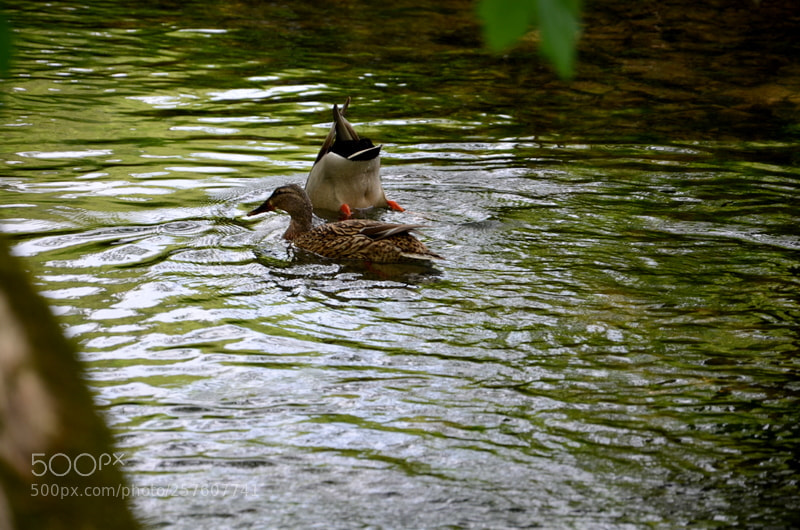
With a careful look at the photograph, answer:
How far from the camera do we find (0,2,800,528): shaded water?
482 centimetres

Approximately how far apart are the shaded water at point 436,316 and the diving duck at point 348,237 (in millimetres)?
201

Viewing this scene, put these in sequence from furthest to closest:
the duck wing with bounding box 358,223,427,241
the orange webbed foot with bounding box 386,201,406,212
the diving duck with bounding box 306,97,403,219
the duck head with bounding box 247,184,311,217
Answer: the orange webbed foot with bounding box 386,201,406,212 → the diving duck with bounding box 306,97,403,219 → the duck head with bounding box 247,184,311,217 → the duck wing with bounding box 358,223,427,241

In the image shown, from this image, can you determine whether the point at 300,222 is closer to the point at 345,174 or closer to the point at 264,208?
the point at 264,208

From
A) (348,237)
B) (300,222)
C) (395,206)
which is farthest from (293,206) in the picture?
(395,206)

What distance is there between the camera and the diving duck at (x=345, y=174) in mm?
9862

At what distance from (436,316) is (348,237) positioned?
6.27 feet

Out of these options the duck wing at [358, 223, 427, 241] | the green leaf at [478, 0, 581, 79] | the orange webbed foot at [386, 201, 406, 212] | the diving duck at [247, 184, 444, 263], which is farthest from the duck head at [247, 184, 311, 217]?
the green leaf at [478, 0, 581, 79]

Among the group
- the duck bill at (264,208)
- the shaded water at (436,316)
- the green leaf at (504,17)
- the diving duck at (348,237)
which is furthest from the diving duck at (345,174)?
the green leaf at (504,17)

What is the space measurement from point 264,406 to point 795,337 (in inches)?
142

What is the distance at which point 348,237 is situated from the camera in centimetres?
868

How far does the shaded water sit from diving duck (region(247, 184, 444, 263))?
20cm

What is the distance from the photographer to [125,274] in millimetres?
7777

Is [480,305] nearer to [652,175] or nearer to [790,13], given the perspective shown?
[652,175]

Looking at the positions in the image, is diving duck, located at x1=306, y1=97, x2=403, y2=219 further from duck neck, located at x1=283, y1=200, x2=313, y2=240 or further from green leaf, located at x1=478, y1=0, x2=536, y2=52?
green leaf, located at x1=478, y1=0, x2=536, y2=52
